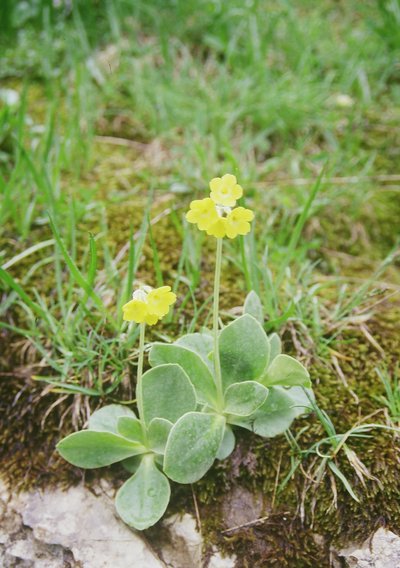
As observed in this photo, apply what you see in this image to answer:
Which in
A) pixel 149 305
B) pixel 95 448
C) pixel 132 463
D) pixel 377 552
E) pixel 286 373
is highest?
pixel 149 305

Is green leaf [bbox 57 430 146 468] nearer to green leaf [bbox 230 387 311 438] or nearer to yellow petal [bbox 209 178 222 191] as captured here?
green leaf [bbox 230 387 311 438]

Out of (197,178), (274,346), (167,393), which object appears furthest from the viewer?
(197,178)

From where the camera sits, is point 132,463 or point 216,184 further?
point 132,463

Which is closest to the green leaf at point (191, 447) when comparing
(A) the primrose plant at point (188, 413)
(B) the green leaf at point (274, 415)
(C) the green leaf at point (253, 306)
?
(A) the primrose plant at point (188, 413)

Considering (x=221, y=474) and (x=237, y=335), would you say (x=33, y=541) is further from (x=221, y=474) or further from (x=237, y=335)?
(x=237, y=335)

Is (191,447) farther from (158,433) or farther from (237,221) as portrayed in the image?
(237,221)

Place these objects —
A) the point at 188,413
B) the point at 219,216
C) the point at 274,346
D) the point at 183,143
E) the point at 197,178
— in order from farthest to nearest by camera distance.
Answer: the point at 183,143 → the point at 197,178 → the point at 274,346 → the point at 188,413 → the point at 219,216

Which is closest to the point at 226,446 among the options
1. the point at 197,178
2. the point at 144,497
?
the point at 144,497
